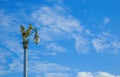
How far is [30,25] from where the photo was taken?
88688mm

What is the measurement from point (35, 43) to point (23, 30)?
4.83 ft

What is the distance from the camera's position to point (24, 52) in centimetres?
8775

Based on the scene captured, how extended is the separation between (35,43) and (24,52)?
1240 mm

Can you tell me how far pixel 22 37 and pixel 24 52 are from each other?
4.22ft

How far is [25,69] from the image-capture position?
8700cm

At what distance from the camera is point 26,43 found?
87.8 m

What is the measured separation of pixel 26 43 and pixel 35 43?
2.70 ft

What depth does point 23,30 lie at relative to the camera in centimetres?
8831

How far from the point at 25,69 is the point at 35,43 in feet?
8.37

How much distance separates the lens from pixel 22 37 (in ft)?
289

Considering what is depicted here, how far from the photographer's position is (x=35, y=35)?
291 ft

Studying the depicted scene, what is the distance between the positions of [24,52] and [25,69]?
1.57 meters

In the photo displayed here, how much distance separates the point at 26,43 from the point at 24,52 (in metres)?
0.76

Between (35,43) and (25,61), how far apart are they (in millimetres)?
1916
